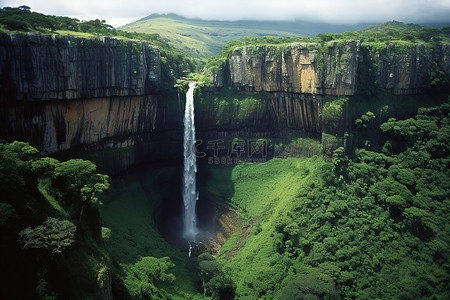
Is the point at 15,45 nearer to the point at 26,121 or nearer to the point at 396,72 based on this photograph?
the point at 26,121

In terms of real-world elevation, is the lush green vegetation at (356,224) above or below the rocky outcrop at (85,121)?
below

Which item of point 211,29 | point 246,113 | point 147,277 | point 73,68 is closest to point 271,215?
point 147,277

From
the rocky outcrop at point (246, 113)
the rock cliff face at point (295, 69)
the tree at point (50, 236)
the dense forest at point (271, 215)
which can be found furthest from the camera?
the rocky outcrop at point (246, 113)

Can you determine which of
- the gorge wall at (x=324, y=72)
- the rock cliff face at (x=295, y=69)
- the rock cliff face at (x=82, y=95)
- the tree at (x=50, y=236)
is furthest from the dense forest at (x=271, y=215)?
the rock cliff face at (x=82, y=95)

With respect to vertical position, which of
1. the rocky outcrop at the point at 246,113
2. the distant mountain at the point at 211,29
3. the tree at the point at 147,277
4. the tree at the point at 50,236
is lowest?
the tree at the point at 147,277

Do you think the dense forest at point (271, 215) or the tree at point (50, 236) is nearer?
the tree at point (50, 236)

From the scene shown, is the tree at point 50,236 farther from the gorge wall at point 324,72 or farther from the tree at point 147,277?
the gorge wall at point 324,72

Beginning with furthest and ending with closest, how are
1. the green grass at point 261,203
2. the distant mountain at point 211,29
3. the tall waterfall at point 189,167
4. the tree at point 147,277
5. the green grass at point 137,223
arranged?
the distant mountain at point 211,29
the tall waterfall at point 189,167
the green grass at point 261,203
the green grass at point 137,223
the tree at point 147,277

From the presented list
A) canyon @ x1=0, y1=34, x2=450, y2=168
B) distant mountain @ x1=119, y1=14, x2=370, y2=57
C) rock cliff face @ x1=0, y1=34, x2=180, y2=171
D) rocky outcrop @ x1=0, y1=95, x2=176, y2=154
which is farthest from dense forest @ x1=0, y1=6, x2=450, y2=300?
distant mountain @ x1=119, y1=14, x2=370, y2=57

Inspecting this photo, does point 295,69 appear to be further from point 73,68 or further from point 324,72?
point 73,68
